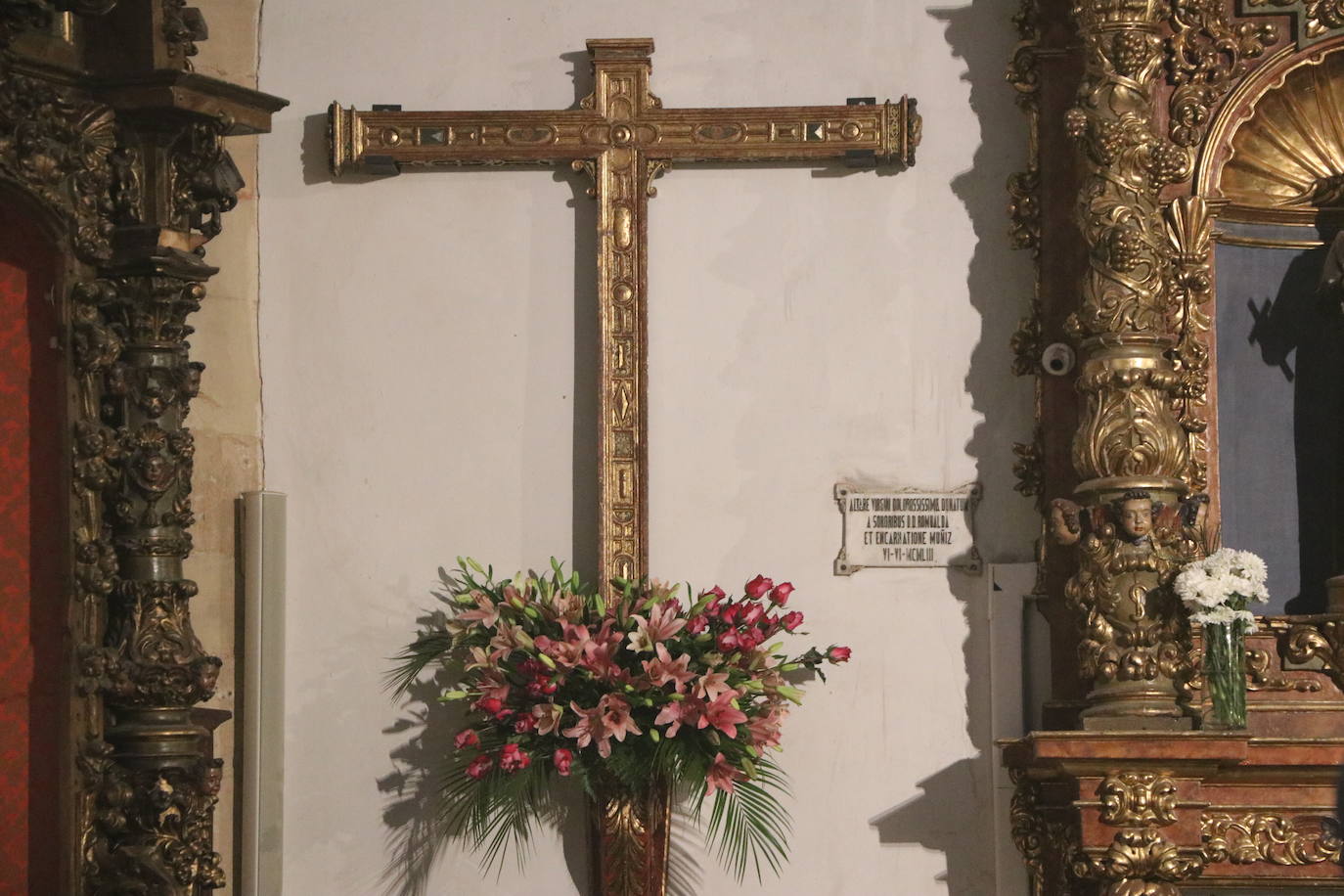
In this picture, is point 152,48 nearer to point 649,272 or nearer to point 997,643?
point 649,272

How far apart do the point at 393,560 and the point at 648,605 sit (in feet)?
3.08

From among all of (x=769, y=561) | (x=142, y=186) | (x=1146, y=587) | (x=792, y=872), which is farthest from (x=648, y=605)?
(x=142, y=186)

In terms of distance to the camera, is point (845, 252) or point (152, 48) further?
point (845, 252)

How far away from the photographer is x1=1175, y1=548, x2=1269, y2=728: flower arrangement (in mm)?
5844


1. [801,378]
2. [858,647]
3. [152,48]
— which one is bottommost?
[858,647]

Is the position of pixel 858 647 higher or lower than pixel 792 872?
higher

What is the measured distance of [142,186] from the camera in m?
5.88

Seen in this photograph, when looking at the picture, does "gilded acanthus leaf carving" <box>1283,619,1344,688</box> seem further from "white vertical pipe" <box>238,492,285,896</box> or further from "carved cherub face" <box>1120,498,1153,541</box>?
"white vertical pipe" <box>238,492,285,896</box>

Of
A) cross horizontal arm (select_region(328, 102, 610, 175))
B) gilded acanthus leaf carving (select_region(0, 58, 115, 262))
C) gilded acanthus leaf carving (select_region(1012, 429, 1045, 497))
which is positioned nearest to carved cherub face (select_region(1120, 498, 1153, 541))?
gilded acanthus leaf carving (select_region(1012, 429, 1045, 497))

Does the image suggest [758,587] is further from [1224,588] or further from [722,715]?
[1224,588]

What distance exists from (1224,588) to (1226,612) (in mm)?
67

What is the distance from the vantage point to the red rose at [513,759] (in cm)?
591

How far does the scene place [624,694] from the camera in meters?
6.00

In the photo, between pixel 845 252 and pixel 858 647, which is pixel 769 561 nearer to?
pixel 858 647
